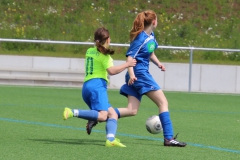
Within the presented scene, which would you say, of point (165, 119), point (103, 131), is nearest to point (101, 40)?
point (165, 119)

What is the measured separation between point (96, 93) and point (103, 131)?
5.39 feet

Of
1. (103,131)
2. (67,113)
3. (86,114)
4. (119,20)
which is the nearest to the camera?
(67,113)

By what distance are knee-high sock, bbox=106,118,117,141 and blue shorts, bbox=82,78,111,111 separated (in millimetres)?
151

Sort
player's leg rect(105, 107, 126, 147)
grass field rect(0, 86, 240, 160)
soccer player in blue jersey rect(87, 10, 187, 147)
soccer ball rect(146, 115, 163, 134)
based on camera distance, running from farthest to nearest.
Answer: soccer ball rect(146, 115, 163, 134)
soccer player in blue jersey rect(87, 10, 187, 147)
player's leg rect(105, 107, 126, 147)
grass field rect(0, 86, 240, 160)

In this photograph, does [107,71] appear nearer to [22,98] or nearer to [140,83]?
[140,83]

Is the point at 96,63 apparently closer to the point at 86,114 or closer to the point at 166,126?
the point at 86,114

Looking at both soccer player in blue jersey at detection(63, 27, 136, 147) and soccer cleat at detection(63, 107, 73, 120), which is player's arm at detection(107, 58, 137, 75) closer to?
soccer player in blue jersey at detection(63, 27, 136, 147)

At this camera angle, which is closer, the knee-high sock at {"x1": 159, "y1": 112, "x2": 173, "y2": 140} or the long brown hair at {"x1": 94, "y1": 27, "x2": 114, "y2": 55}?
the long brown hair at {"x1": 94, "y1": 27, "x2": 114, "y2": 55}

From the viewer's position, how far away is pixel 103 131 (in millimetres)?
9016

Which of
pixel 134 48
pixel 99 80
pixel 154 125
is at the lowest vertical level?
pixel 154 125

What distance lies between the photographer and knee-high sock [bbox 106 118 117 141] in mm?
7340

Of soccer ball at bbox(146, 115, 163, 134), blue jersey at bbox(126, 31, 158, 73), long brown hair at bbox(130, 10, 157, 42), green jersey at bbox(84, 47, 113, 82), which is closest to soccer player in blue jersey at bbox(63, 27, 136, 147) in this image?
green jersey at bbox(84, 47, 113, 82)

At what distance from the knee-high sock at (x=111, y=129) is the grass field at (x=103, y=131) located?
174 mm

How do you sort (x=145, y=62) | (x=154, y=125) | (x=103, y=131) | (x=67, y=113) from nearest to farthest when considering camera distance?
(x=67, y=113) → (x=145, y=62) → (x=154, y=125) → (x=103, y=131)
